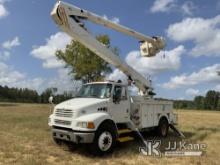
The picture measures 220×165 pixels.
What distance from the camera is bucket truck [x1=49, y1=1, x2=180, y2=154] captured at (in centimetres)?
1095

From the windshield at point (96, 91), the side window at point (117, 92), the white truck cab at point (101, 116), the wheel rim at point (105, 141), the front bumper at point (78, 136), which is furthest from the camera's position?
the side window at point (117, 92)

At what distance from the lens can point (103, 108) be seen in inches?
459

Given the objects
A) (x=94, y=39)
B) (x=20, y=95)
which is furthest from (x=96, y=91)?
(x=20, y=95)

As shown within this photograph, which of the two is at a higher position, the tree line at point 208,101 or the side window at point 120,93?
the tree line at point 208,101

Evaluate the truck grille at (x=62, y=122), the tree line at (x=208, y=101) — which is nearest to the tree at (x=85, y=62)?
the truck grille at (x=62, y=122)

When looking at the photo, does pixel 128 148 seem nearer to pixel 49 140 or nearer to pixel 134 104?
pixel 134 104

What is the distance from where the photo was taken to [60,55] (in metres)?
43.4

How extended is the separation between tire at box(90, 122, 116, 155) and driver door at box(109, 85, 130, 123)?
739 millimetres

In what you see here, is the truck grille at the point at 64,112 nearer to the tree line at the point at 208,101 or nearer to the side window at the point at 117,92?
the side window at the point at 117,92

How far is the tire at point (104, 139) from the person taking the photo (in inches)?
429


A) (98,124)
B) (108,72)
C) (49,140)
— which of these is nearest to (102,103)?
(98,124)

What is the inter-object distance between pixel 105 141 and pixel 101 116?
896mm

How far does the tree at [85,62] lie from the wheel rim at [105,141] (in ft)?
83.5

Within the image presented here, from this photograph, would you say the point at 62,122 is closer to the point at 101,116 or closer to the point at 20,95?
the point at 101,116
